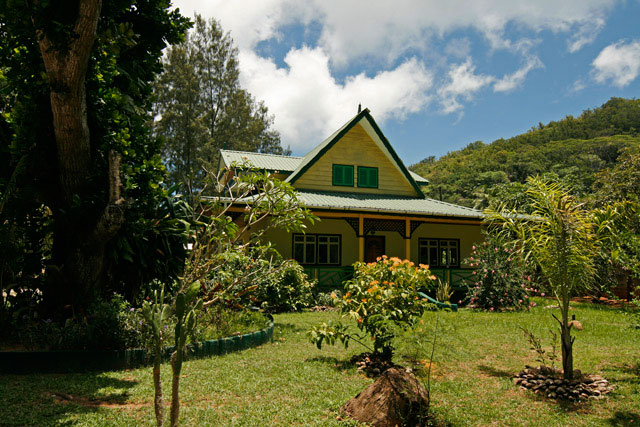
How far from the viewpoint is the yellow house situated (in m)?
16.2

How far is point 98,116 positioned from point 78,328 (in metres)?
3.37

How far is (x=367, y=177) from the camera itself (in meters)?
18.7

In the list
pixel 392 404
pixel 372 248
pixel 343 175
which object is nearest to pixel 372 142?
pixel 343 175

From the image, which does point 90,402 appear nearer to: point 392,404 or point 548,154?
point 392,404

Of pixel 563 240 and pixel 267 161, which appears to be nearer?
pixel 563 240

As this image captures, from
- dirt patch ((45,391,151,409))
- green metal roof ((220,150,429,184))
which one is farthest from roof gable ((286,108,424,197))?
dirt patch ((45,391,151,409))

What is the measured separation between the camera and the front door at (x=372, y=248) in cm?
1858

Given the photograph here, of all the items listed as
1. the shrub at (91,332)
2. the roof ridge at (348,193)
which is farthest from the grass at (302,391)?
the roof ridge at (348,193)

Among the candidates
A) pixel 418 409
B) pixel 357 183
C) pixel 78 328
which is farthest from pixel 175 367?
pixel 357 183

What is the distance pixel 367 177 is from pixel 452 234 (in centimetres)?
502

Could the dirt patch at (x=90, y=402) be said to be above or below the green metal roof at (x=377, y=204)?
below

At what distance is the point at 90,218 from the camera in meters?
6.61

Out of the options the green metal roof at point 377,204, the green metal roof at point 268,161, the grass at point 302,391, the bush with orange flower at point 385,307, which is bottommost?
the grass at point 302,391

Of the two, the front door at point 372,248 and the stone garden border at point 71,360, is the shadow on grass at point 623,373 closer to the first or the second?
the stone garden border at point 71,360
